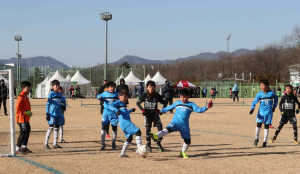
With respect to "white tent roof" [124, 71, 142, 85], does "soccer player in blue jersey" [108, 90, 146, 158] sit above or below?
below

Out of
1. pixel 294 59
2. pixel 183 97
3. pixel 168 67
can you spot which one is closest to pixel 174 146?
pixel 183 97

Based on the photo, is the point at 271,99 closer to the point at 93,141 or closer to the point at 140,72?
the point at 93,141

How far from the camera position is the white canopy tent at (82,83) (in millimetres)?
50750

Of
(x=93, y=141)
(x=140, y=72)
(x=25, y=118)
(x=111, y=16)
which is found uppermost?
(x=111, y=16)

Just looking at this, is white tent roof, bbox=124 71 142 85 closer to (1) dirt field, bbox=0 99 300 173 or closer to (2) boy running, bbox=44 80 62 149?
(1) dirt field, bbox=0 99 300 173

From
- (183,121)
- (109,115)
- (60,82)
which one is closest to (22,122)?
(109,115)

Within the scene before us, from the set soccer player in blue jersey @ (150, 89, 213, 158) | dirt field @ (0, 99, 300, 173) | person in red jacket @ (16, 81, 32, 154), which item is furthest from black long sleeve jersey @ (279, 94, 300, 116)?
person in red jacket @ (16, 81, 32, 154)

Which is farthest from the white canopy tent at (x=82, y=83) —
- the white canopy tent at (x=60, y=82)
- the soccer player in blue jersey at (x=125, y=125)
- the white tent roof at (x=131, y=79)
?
the soccer player in blue jersey at (x=125, y=125)

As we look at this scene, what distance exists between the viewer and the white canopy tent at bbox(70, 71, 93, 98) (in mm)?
50750

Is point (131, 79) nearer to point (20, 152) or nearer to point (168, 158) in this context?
point (20, 152)

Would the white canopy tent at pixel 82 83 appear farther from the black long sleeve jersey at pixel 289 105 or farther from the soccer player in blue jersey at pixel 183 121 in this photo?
the soccer player in blue jersey at pixel 183 121

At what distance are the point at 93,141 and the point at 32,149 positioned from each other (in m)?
1.97

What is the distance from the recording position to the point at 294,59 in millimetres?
61719

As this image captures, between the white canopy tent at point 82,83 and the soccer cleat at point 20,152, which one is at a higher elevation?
the white canopy tent at point 82,83
